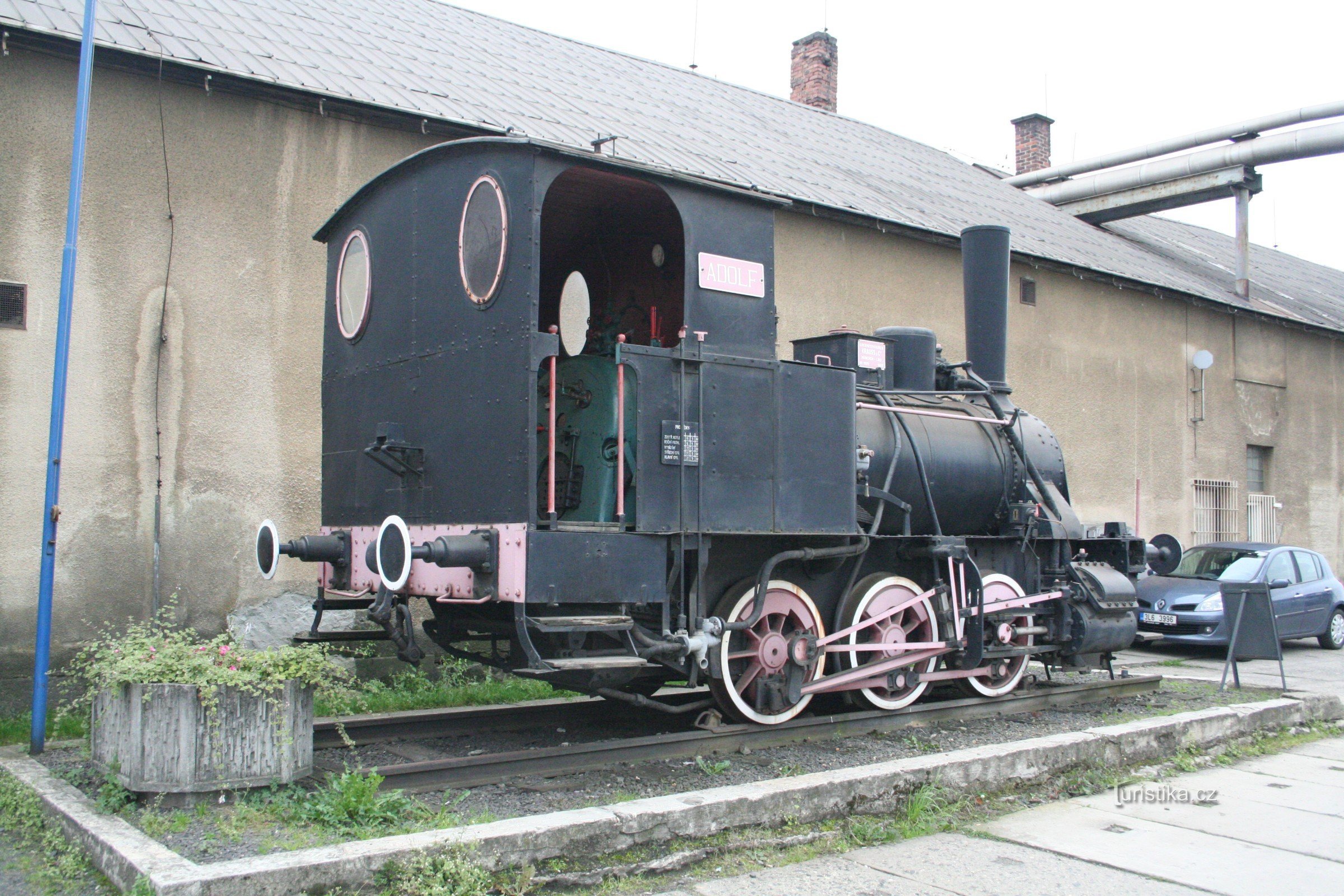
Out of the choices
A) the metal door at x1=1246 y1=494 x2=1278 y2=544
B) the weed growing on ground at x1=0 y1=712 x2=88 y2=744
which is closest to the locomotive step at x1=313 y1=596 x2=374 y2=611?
the weed growing on ground at x1=0 y1=712 x2=88 y2=744

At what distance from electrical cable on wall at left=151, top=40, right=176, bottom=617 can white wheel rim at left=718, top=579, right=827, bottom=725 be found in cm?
432

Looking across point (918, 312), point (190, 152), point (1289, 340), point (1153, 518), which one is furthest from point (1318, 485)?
point (190, 152)

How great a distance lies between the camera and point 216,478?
844cm

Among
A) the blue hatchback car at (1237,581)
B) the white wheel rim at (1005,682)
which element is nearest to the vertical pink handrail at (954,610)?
the white wheel rim at (1005,682)

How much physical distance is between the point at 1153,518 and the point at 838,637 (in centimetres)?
1137

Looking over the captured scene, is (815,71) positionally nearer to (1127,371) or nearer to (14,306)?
(1127,371)

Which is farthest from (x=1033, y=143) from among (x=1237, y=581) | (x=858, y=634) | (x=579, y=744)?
(x=579, y=744)

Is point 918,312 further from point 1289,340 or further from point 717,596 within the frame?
point 1289,340

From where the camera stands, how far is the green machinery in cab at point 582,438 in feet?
21.3

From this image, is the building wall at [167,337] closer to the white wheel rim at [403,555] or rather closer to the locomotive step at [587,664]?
the white wheel rim at [403,555]

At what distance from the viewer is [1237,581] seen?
13.3 metres

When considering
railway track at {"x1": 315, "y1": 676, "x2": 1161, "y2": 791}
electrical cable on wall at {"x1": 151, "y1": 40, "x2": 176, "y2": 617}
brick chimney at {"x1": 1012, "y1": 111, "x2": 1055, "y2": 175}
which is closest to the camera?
railway track at {"x1": 315, "y1": 676, "x2": 1161, "y2": 791}

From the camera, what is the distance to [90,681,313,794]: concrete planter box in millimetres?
4789

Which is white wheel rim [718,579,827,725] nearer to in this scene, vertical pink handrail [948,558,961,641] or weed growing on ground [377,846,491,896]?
vertical pink handrail [948,558,961,641]
